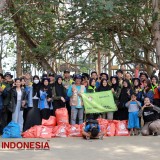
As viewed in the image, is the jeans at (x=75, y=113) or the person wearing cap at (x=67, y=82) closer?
the jeans at (x=75, y=113)

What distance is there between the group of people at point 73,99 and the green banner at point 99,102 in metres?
0.13

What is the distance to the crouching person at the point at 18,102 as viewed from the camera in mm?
8781

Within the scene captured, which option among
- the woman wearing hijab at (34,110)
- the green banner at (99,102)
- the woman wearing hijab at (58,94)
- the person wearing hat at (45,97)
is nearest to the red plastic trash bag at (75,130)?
the green banner at (99,102)

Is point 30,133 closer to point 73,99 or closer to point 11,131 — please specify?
point 11,131

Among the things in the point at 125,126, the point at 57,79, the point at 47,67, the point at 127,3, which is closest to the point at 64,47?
the point at 47,67

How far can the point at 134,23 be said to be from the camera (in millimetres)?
13141

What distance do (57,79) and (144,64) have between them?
730cm

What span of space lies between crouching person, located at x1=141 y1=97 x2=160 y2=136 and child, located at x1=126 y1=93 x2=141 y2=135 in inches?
7.6

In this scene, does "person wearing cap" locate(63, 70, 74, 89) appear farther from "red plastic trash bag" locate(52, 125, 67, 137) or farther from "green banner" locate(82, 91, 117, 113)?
"red plastic trash bag" locate(52, 125, 67, 137)

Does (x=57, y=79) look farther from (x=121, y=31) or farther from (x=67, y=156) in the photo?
(x=121, y=31)

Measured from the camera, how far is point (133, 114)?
8.88 meters

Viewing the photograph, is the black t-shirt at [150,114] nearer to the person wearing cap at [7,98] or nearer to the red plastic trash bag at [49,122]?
the red plastic trash bag at [49,122]

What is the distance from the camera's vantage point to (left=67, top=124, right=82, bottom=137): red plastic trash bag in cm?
862

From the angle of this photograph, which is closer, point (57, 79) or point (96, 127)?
point (96, 127)
